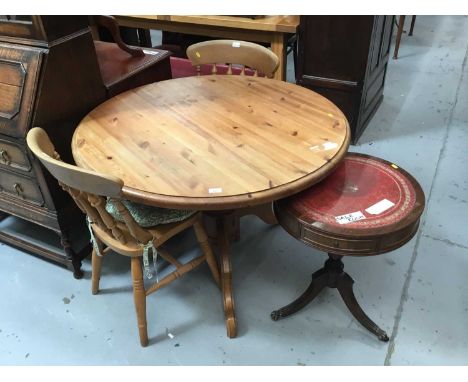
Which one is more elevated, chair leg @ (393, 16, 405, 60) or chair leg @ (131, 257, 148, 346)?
chair leg @ (393, 16, 405, 60)

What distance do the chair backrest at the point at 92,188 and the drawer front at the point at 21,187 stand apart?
384mm

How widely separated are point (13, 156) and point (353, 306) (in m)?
1.52

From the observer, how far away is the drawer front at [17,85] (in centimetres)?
151

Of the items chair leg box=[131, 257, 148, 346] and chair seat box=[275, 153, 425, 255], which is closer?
chair seat box=[275, 153, 425, 255]


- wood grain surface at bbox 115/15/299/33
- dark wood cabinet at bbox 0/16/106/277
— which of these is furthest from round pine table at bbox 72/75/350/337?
wood grain surface at bbox 115/15/299/33

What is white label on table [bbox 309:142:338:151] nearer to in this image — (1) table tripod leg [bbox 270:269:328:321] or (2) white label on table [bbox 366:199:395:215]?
(2) white label on table [bbox 366:199:395:215]

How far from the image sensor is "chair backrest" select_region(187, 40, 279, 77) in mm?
2055

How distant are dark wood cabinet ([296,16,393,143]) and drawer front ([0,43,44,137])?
1.69 metres

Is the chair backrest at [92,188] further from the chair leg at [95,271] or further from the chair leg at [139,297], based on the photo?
the chair leg at [95,271]

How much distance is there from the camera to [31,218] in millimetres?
1855

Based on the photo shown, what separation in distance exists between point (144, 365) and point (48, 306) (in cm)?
57

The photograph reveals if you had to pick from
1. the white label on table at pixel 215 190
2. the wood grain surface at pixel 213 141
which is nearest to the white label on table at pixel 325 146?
the wood grain surface at pixel 213 141
